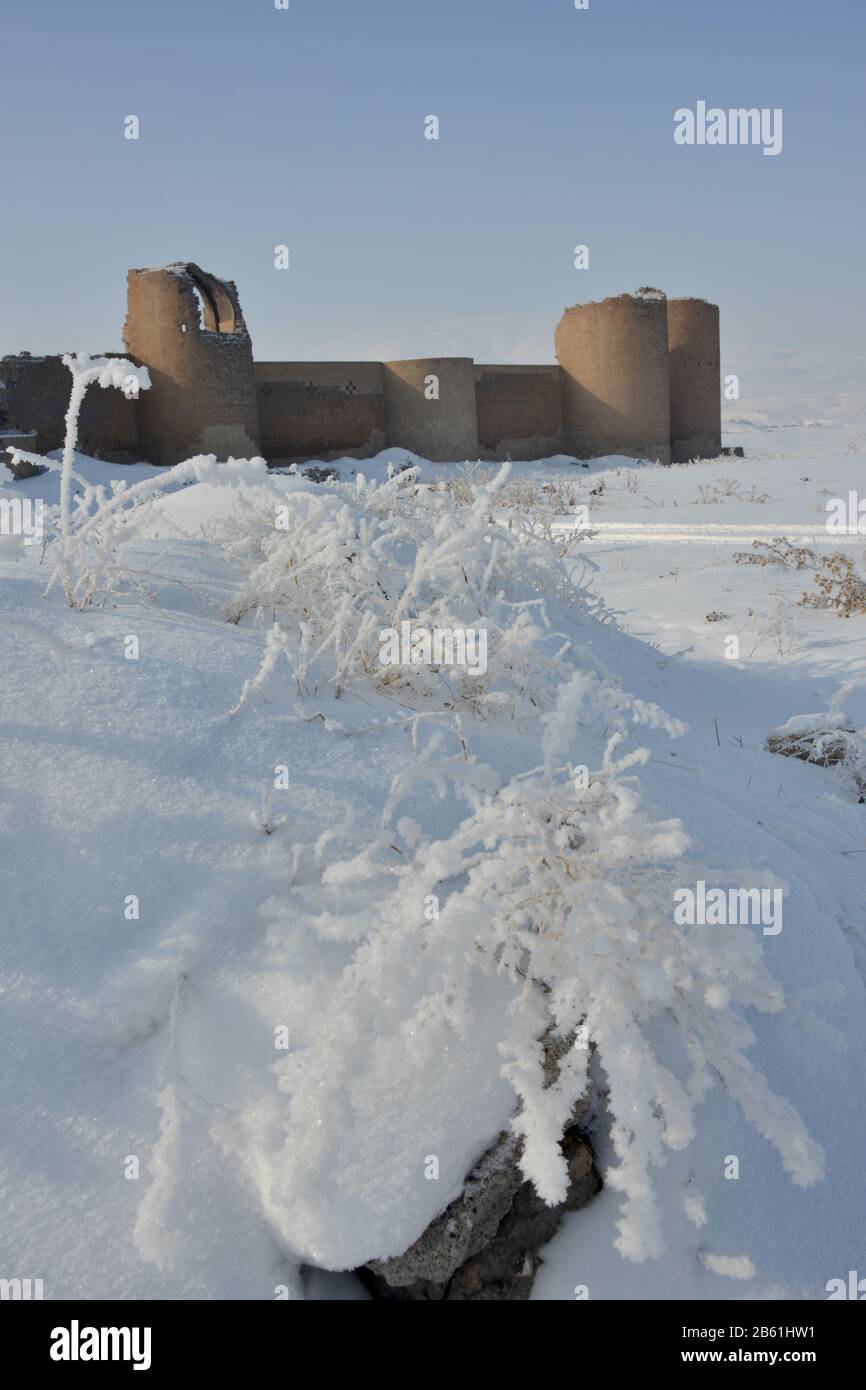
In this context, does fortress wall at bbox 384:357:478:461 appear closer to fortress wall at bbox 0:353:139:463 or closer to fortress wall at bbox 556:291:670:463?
fortress wall at bbox 556:291:670:463

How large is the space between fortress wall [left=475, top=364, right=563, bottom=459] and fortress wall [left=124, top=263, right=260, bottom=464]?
5.70 metres

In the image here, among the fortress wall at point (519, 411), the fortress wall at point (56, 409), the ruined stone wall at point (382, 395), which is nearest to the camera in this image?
the fortress wall at point (56, 409)

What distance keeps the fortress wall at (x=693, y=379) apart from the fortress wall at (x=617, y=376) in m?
1.73

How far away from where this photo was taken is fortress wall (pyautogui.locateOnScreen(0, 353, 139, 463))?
14.8 meters

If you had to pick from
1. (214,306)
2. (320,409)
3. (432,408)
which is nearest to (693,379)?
(432,408)

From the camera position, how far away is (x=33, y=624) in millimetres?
1809

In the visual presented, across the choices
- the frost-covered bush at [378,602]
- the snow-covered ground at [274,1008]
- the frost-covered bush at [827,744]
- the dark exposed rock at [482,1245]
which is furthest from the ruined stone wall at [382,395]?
the dark exposed rock at [482,1245]

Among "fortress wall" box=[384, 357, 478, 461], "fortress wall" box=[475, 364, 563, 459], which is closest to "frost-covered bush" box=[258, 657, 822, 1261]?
"fortress wall" box=[384, 357, 478, 461]

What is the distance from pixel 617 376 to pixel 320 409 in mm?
6417

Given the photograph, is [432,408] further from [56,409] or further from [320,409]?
[56,409]

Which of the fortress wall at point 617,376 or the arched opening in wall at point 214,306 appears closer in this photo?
the arched opening in wall at point 214,306

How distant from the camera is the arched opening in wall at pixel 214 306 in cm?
1738

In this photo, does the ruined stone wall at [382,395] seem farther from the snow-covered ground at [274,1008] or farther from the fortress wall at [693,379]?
the snow-covered ground at [274,1008]
